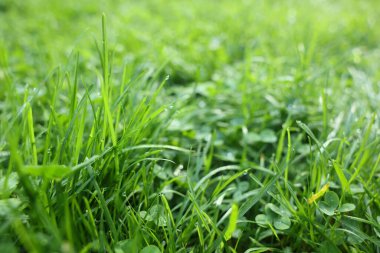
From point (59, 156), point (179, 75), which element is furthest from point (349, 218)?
point (179, 75)

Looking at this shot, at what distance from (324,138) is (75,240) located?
3.44 feet

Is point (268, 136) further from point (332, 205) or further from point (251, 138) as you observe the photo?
point (332, 205)

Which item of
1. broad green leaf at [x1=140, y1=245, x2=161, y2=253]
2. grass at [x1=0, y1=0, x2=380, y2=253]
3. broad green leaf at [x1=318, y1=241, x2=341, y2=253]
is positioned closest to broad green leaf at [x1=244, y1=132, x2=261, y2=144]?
grass at [x1=0, y1=0, x2=380, y2=253]

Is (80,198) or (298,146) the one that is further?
(298,146)

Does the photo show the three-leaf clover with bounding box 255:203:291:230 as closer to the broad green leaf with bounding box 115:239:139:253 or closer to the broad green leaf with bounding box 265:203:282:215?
the broad green leaf with bounding box 265:203:282:215

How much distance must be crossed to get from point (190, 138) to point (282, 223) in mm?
622

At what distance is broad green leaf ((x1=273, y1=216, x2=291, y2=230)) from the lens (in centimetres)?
107

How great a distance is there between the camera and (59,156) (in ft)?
3.52

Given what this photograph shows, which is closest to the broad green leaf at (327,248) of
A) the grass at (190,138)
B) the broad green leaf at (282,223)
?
the grass at (190,138)

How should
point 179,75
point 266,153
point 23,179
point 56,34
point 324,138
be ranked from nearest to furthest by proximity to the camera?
point 23,179
point 324,138
point 266,153
point 179,75
point 56,34

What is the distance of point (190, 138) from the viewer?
157 centimetres

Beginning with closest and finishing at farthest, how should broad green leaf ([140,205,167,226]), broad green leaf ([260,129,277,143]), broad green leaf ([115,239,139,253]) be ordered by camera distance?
broad green leaf ([115,239,139,253]) < broad green leaf ([140,205,167,226]) < broad green leaf ([260,129,277,143])

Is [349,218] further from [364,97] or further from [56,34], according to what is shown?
[56,34]

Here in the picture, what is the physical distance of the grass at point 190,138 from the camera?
981 mm
